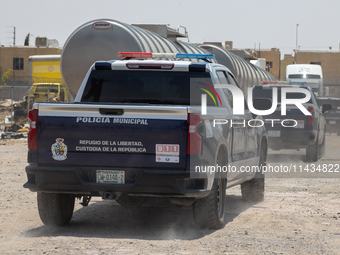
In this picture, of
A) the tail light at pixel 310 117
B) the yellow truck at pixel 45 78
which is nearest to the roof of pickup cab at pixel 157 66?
the tail light at pixel 310 117

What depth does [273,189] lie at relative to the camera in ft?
37.3

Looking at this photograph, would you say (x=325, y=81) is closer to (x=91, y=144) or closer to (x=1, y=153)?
(x=1, y=153)

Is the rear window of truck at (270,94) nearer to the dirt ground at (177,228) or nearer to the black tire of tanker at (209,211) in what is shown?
the dirt ground at (177,228)

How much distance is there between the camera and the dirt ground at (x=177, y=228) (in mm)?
6242

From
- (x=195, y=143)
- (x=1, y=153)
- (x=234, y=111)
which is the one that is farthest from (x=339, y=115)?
(x=195, y=143)

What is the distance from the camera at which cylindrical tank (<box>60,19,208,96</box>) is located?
15.5 m

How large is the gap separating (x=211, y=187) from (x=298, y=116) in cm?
940

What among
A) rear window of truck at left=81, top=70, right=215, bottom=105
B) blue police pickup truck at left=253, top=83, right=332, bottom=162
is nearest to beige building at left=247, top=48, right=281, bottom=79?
blue police pickup truck at left=253, top=83, right=332, bottom=162

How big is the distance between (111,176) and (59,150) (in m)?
0.65

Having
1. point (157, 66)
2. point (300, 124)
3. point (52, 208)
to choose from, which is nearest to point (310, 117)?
point (300, 124)

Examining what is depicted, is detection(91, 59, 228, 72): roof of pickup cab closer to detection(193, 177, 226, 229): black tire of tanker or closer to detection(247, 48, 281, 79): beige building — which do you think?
detection(193, 177, 226, 229): black tire of tanker

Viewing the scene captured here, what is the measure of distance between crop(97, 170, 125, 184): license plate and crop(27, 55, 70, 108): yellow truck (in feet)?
82.8

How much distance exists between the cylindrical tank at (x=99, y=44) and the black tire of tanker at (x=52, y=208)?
8363 millimetres

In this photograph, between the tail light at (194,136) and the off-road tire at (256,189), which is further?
the off-road tire at (256,189)
